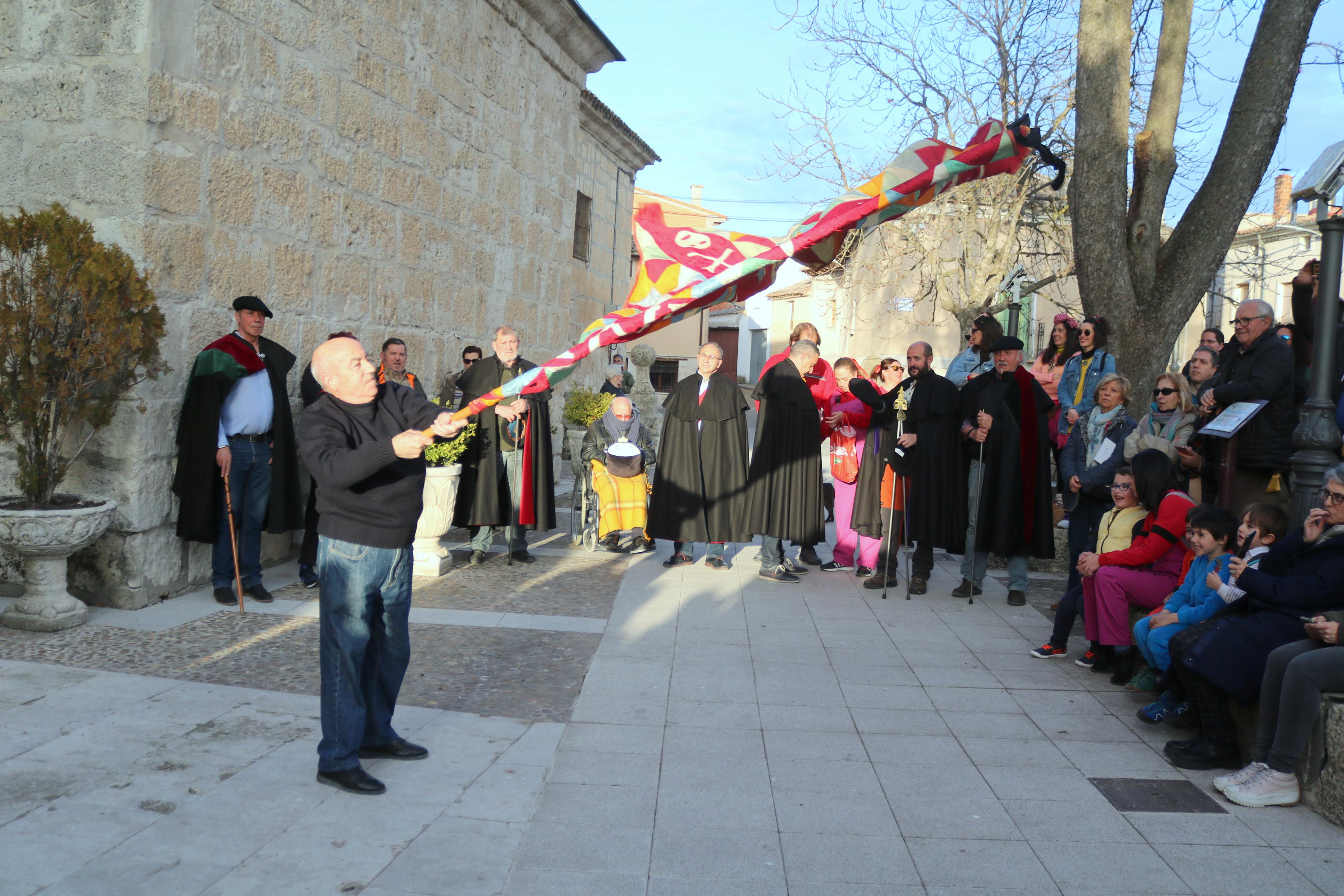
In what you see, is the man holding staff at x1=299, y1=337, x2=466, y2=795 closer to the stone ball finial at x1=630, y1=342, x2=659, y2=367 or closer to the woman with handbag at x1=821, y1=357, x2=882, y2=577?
the woman with handbag at x1=821, y1=357, x2=882, y2=577

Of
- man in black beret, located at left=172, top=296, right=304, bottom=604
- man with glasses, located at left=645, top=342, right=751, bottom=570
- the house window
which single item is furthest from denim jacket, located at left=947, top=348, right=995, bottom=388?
the house window

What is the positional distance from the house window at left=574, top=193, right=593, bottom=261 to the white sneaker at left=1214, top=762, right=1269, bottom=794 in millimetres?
13136

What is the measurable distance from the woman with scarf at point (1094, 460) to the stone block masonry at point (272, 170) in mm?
5761

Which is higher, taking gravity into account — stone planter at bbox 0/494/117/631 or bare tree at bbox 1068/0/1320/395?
bare tree at bbox 1068/0/1320/395

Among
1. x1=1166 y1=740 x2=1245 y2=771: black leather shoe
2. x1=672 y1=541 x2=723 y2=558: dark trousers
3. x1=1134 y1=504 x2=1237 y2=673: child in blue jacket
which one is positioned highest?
x1=1134 y1=504 x2=1237 y2=673: child in blue jacket

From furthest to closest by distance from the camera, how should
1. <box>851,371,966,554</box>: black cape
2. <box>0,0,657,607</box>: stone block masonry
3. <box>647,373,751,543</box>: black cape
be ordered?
<box>647,373,751,543</box>: black cape → <box>851,371,966,554</box>: black cape → <box>0,0,657,607</box>: stone block masonry

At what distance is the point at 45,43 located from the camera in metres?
6.31

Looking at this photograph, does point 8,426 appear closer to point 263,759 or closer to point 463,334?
point 263,759

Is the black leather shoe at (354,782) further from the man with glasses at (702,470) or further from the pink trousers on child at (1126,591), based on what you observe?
the man with glasses at (702,470)

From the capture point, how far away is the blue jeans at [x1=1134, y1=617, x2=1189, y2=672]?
4957 millimetres

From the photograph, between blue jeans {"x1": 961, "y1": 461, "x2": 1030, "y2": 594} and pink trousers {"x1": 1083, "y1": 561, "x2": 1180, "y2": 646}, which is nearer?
pink trousers {"x1": 1083, "y1": 561, "x2": 1180, "y2": 646}

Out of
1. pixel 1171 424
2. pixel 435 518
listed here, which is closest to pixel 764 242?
pixel 1171 424

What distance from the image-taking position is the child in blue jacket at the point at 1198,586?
4.87m

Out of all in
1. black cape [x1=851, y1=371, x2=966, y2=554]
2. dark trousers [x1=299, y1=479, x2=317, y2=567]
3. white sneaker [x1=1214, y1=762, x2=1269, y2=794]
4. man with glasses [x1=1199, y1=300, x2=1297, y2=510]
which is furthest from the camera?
black cape [x1=851, y1=371, x2=966, y2=554]
